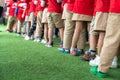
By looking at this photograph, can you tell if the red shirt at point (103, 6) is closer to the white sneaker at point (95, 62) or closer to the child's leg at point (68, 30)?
the white sneaker at point (95, 62)

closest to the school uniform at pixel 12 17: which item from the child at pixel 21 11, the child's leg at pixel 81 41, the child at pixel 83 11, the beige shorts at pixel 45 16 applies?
the child at pixel 21 11

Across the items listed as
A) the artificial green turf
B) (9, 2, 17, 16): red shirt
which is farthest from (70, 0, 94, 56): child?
(9, 2, 17, 16): red shirt

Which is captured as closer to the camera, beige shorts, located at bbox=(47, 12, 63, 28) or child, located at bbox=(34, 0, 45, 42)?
beige shorts, located at bbox=(47, 12, 63, 28)

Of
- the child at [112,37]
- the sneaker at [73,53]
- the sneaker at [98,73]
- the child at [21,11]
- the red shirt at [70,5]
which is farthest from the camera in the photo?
the child at [21,11]

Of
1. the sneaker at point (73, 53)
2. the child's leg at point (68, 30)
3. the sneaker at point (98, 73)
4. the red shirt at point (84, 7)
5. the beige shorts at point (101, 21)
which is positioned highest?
the red shirt at point (84, 7)

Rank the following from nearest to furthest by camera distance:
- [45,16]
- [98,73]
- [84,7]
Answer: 1. [98,73]
2. [84,7]
3. [45,16]

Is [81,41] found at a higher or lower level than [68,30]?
lower

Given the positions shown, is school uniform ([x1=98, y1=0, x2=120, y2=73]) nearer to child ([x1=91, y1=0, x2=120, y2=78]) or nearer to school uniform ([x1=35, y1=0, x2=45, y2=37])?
child ([x1=91, y1=0, x2=120, y2=78])

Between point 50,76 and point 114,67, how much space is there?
1037mm

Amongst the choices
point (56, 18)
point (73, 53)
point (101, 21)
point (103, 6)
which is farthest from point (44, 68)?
point (56, 18)

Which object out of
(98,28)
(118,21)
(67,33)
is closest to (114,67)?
(98,28)

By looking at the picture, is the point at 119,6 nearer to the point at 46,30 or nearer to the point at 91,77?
the point at 91,77

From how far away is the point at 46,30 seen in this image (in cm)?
637

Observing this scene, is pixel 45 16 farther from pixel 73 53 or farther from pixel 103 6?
pixel 103 6
